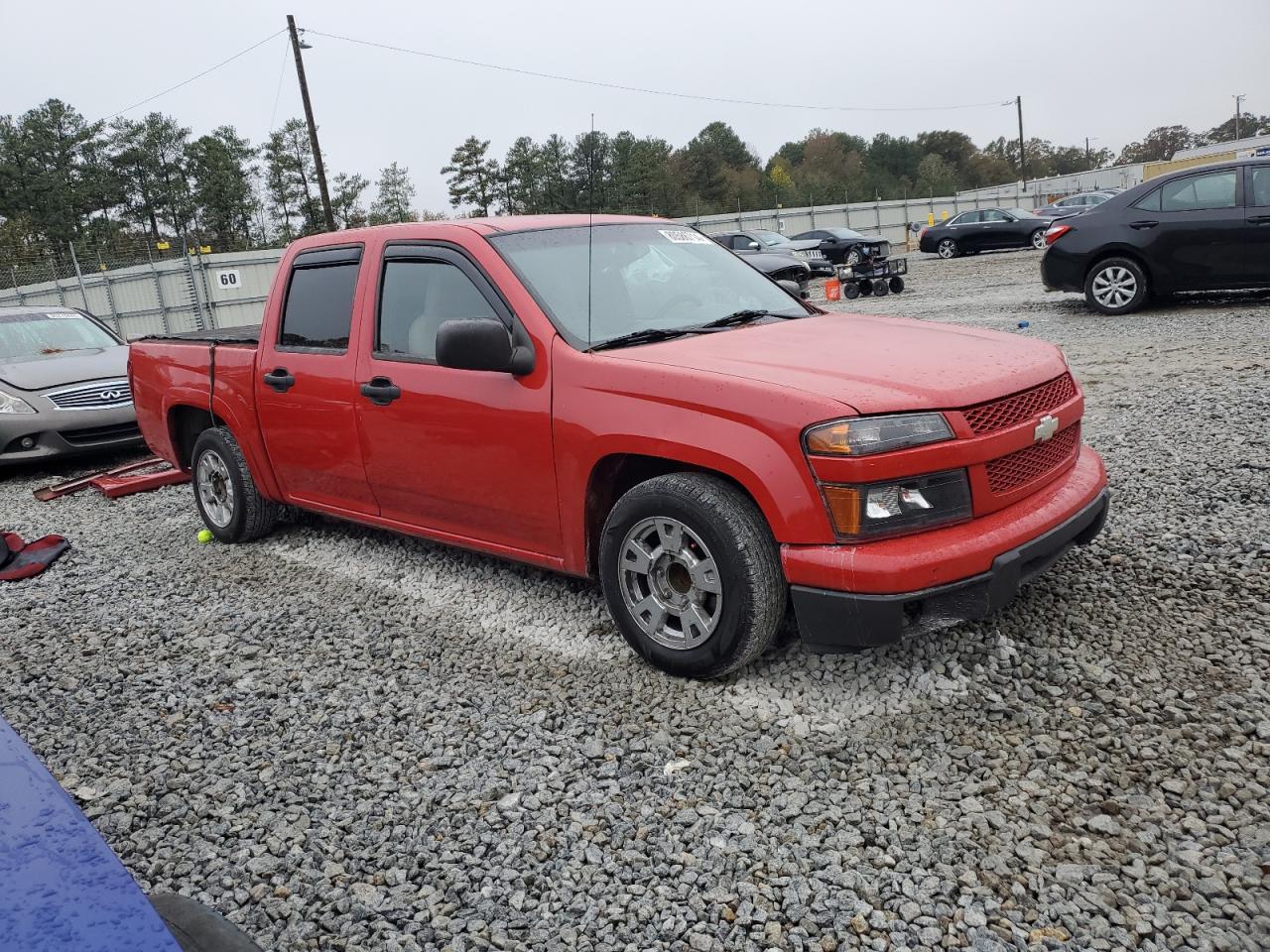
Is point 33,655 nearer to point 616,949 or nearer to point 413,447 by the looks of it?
point 413,447

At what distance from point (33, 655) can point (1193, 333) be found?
10.2 m

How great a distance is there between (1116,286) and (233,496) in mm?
10122

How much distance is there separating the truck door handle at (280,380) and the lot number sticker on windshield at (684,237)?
2073 mm

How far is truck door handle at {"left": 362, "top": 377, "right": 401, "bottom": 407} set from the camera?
169 inches

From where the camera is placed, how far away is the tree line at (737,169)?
35.8m

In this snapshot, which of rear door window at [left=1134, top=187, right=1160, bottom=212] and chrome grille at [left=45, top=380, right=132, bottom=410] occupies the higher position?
rear door window at [left=1134, top=187, right=1160, bottom=212]

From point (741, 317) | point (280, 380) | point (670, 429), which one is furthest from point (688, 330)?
point (280, 380)

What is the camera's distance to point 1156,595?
12.4ft

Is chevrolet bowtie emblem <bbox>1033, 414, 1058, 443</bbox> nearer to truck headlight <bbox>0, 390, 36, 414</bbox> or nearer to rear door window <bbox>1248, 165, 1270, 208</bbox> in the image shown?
truck headlight <bbox>0, 390, 36, 414</bbox>

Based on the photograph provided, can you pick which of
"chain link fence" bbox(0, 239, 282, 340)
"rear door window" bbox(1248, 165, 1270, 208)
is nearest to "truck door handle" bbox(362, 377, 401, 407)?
"rear door window" bbox(1248, 165, 1270, 208)

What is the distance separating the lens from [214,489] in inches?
231

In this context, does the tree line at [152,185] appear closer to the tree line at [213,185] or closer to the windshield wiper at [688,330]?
the tree line at [213,185]

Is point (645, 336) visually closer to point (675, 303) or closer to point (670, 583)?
point (675, 303)

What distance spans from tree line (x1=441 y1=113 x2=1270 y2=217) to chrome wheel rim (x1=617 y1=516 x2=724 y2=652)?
193 cm
